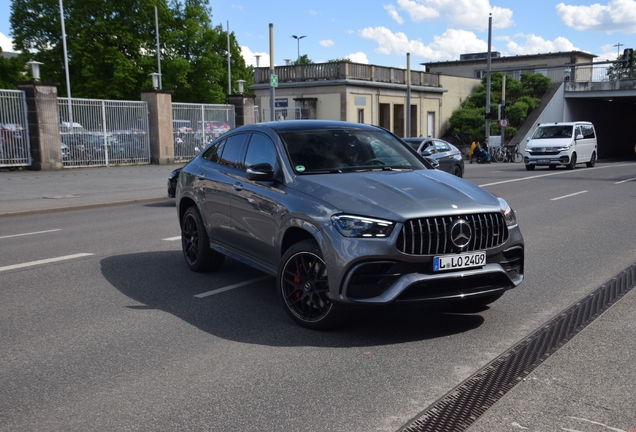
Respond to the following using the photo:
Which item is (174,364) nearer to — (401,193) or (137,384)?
(137,384)

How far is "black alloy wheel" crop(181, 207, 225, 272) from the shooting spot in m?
7.38

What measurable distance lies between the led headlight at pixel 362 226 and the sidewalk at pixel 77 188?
11.3m

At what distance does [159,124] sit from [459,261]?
2619cm

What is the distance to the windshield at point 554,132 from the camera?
29.9 meters

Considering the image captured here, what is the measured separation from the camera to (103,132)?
1090 inches

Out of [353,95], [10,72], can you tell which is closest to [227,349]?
[353,95]

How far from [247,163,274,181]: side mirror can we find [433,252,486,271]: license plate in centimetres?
170

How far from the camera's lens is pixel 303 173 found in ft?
19.3

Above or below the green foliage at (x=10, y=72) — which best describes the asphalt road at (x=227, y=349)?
below

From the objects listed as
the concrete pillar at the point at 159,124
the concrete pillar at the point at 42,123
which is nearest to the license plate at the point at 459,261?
the concrete pillar at the point at 42,123

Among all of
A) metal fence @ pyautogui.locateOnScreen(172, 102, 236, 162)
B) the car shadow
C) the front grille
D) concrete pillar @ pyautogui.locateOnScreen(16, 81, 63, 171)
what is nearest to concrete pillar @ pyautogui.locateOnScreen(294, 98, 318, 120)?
metal fence @ pyautogui.locateOnScreen(172, 102, 236, 162)

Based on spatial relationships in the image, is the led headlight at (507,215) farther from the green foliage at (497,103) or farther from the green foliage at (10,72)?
the green foliage at (10,72)

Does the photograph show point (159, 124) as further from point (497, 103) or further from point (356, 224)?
point (497, 103)

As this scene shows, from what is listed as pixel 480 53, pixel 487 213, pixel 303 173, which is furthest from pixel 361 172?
pixel 480 53
